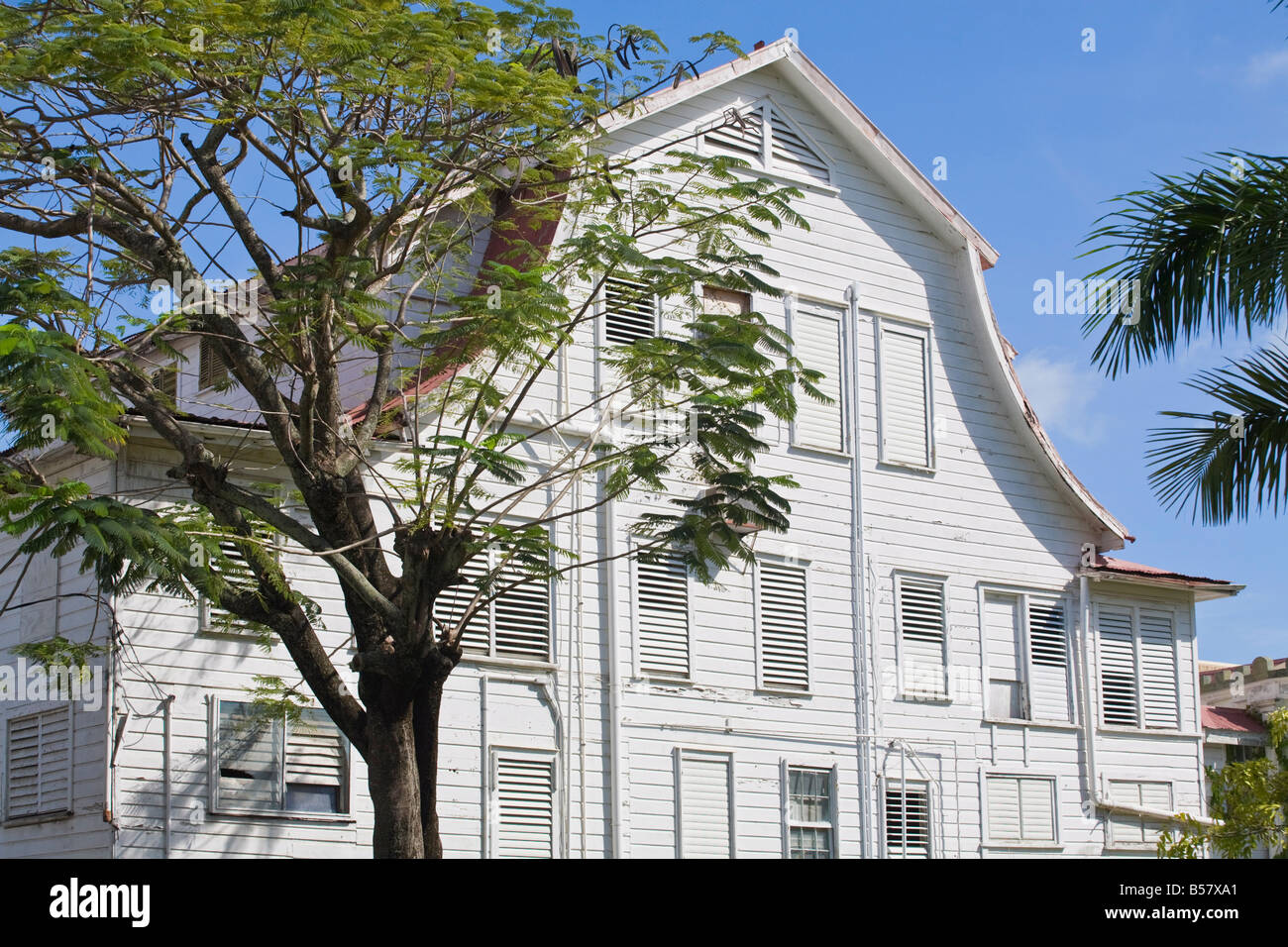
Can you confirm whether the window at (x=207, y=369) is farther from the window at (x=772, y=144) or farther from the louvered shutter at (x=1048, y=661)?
the louvered shutter at (x=1048, y=661)

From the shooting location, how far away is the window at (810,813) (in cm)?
2039

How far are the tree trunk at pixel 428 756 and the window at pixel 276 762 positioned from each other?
10.4ft

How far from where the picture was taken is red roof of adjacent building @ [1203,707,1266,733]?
30.7 meters

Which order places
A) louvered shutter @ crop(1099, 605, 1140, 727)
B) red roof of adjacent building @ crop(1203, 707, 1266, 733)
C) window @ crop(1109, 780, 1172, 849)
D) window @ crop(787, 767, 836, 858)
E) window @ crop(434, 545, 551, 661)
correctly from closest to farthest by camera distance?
window @ crop(434, 545, 551, 661)
window @ crop(787, 767, 836, 858)
window @ crop(1109, 780, 1172, 849)
louvered shutter @ crop(1099, 605, 1140, 727)
red roof of adjacent building @ crop(1203, 707, 1266, 733)

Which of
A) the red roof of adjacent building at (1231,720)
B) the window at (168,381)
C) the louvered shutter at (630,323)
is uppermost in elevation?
the louvered shutter at (630,323)

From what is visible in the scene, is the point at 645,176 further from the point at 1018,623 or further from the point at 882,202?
the point at 1018,623

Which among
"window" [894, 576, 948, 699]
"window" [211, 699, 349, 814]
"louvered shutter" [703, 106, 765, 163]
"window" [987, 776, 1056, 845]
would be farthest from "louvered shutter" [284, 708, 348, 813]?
"louvered shutter" [703, 106, 765, 163]

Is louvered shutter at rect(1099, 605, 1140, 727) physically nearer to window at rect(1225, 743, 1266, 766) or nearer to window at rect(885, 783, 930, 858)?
window at rect(885, 783, 930, 858)

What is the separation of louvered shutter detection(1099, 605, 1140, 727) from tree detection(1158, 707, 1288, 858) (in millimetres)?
11428

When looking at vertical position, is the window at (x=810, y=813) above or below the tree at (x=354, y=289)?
below

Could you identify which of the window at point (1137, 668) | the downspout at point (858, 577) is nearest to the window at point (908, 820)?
the downspout at point (858, 577)

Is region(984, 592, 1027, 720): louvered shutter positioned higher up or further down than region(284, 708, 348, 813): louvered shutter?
higher up

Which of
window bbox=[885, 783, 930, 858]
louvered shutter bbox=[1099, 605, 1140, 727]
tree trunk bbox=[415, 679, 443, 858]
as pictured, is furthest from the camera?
louvered shutter bbox=[1099, 605, 1140, 727]

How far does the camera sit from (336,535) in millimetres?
13805
